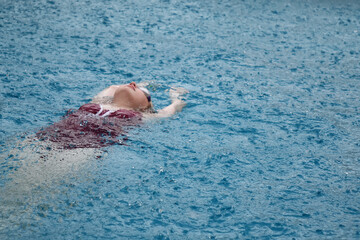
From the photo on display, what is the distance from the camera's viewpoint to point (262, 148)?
9.76 ft

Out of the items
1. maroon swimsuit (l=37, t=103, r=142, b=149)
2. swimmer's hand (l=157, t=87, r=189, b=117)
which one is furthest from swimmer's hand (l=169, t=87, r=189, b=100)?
maroon swimsuit (l=37, t=103, r=142, b=149)

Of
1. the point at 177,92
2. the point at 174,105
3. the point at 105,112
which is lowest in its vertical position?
the point at 105,112

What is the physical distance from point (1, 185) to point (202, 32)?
12.2ft

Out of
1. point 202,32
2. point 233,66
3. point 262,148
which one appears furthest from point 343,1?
point 262,148

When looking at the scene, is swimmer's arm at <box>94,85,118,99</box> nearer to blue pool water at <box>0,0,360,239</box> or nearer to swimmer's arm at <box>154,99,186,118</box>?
blue pool water at <box>0,0,360,239</box>

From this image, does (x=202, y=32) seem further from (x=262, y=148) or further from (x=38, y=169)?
(x=38, y=169)

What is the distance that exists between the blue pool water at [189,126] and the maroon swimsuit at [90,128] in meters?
0.10

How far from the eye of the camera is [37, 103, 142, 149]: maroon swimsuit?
2625 millimetres

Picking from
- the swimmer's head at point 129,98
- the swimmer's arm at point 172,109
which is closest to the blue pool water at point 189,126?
the swimmer's arm at point 172,109

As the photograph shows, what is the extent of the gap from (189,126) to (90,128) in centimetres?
87

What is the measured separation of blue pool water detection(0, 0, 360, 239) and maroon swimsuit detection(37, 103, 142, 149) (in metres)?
0.10

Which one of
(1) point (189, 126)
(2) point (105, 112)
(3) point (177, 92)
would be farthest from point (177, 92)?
(2) point (105, 112)

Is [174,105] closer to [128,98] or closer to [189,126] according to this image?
[189,126]

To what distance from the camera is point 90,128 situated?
2725 mm
